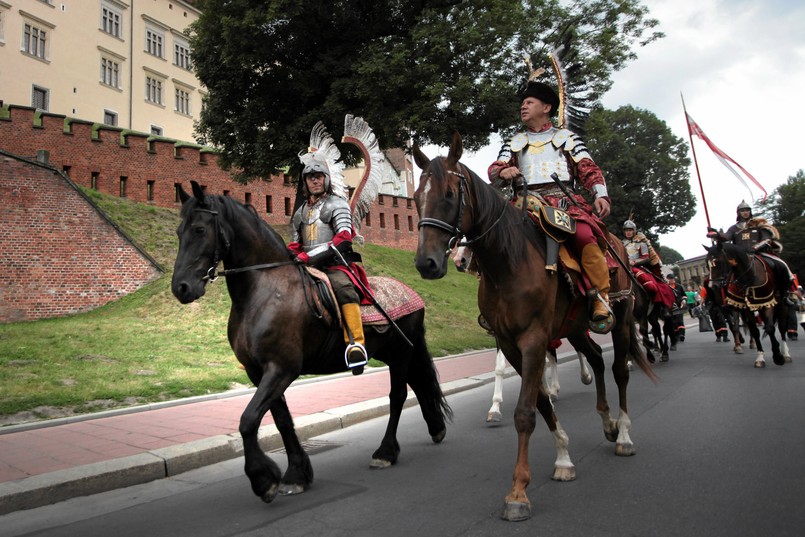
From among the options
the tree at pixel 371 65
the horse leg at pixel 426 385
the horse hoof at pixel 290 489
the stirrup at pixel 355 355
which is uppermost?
the tree at pixel 371 65

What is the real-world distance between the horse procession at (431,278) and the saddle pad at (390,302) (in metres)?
0.02

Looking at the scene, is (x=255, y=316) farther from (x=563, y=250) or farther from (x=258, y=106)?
(x=258, y=106)

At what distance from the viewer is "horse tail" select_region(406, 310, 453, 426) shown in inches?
234

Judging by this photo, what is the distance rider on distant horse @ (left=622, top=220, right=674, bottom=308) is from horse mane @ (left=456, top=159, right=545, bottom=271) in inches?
330

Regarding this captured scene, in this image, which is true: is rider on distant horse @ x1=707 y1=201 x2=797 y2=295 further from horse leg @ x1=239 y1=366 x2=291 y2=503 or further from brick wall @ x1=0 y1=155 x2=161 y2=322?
brick wall @ x1=0 y1=155 x2=161 y2=322

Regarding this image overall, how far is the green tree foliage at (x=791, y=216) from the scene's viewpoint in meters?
58.9

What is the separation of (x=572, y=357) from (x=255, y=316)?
11966 mm

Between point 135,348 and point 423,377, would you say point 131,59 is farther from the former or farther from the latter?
point 423,377

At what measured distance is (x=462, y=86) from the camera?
18.2 metres

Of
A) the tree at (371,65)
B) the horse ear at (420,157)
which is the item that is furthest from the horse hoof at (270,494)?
the tree at (371,65)

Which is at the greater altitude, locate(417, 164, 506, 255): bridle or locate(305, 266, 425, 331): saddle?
locate(417, 164, 506, 255): bridle

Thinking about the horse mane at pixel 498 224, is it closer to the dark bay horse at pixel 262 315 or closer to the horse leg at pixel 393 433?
the dark bay horse at pixel 262 315

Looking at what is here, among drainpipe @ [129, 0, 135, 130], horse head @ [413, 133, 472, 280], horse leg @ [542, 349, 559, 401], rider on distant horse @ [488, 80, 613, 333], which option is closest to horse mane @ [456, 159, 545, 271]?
horse head @ [413, 133, 472, 280]

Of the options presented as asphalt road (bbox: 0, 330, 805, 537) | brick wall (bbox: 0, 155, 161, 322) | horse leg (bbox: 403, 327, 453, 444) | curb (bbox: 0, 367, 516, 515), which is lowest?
asphalt road (bbox: 0, 330, 805, 537)
